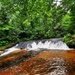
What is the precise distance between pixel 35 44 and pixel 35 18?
962 centimetres

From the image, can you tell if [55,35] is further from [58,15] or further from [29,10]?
[29,10]

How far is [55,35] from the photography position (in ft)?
89.2

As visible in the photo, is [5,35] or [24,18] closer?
[5,35]

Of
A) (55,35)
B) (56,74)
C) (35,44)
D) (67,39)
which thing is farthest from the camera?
(55,35)

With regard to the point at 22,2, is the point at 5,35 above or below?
below

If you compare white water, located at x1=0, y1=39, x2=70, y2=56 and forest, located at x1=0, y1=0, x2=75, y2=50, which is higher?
forest, located at x1=0, y1=0, x2=75, y2=50

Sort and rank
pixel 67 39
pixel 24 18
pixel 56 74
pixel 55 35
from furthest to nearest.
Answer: pixel 24 18 → pixel 55 35 → pixel 67 39 → pixel 56 74

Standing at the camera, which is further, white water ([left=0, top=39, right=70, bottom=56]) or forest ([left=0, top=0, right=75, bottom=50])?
forest ([left=0, top=0, right=75, bottom=50])

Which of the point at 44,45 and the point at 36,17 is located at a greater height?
the point at 36,17

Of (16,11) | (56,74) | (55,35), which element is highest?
(16,11)

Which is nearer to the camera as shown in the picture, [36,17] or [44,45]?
[44,45]

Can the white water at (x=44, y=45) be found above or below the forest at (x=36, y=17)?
below

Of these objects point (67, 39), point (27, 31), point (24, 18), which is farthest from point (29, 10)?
point (67, 39)

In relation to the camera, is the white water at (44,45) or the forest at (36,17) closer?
the white water at (44,45)
